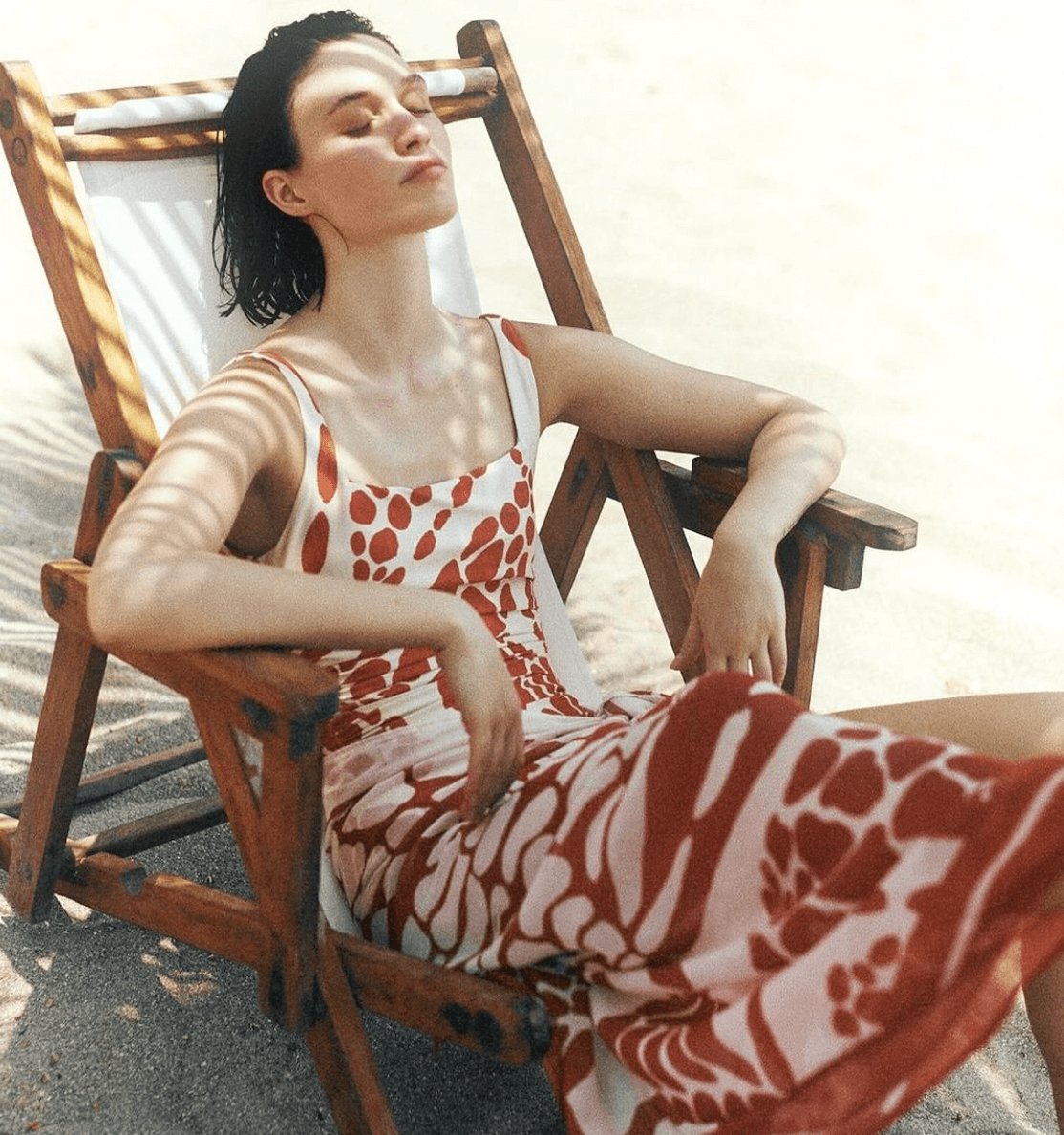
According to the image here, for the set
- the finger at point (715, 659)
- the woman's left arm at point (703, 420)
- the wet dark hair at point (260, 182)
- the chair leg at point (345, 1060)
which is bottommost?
the chair leg at point (345, 1060)

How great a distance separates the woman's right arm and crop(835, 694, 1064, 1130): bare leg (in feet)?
1.70

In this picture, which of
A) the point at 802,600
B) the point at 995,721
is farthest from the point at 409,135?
the point at 995,721

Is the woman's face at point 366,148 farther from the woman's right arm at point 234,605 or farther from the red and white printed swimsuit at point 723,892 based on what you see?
the woman's right arm at point 234,605

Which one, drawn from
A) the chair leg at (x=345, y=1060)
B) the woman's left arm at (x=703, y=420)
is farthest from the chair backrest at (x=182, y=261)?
the chair leg at (x=345, y=1060)

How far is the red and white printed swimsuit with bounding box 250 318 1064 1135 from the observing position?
1.41 meters

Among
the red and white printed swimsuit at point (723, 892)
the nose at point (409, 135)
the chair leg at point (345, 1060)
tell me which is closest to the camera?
the red and white printed swimsuit at point (723, 892)

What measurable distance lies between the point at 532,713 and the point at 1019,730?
2.21 ft

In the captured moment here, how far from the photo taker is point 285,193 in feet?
7.35

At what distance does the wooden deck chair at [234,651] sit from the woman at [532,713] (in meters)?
0.08

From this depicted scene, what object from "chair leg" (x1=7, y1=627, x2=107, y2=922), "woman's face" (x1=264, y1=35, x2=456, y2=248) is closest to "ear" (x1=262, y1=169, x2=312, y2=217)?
"woman's face" (x1=264, y1=35, x2=456, y2=248)

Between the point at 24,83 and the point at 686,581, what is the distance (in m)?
1.29

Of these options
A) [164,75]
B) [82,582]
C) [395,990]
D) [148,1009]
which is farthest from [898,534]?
[164,75]

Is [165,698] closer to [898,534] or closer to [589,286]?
[589,286]

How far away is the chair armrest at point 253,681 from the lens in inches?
65.2
